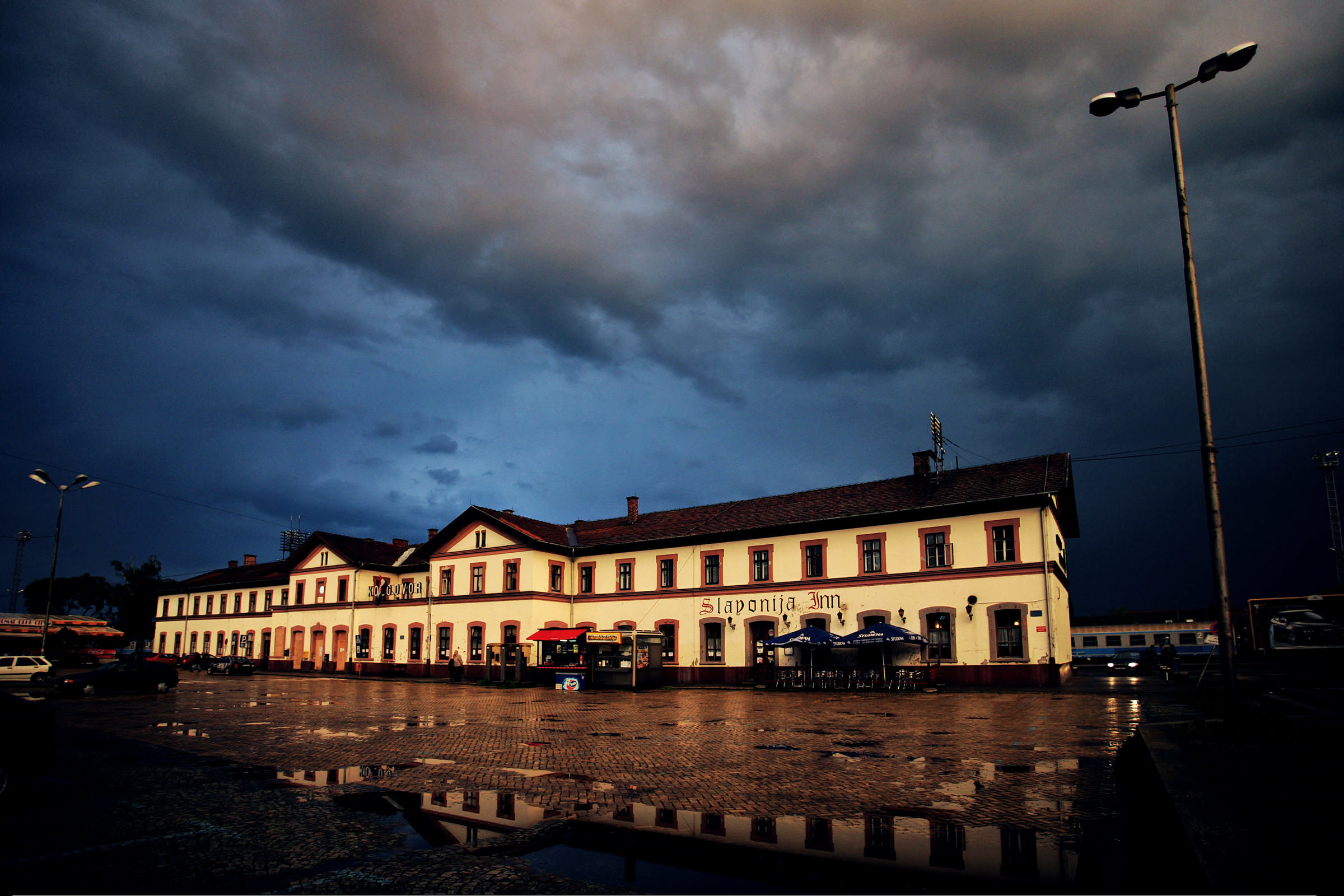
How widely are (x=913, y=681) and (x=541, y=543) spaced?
21710 millimetres

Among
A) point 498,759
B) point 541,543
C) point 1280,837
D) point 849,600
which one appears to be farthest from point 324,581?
point 1280,837

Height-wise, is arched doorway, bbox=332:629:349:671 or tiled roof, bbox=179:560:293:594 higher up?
tiled roof, bbox=179:560:293:594

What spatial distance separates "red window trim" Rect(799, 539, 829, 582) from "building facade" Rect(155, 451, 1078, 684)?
6 centimetres

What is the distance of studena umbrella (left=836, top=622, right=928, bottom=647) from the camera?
30312 mm

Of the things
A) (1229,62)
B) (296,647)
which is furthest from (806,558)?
(296,647)

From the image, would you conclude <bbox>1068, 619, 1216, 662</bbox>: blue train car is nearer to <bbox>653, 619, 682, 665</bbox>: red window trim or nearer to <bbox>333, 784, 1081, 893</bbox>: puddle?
A: <bbox>653, 619, 682, 665</bbox>: red window trim

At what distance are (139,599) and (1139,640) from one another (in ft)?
304

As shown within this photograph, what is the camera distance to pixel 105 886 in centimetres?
583

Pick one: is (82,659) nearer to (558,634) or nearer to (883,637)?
(558,634)

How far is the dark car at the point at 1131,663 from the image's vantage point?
139 feet

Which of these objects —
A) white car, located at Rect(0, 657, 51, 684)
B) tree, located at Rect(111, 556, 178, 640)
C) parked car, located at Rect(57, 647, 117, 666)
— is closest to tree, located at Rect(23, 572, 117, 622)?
tree, located at Rect(111, 556, 178, 640)

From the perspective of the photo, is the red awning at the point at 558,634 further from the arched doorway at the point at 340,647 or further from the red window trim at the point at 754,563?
the arched doorway at the point at 340,647

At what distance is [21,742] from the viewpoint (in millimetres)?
8672

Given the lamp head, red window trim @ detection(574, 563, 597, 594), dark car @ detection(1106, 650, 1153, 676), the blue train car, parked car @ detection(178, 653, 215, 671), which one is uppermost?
the lamp head
